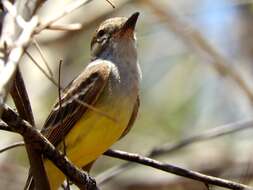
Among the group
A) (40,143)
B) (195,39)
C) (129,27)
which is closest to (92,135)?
(129,27)

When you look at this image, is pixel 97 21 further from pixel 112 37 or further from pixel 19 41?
pixel 19 41

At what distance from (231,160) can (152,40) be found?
1.59m

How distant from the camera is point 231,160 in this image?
7.03 meters

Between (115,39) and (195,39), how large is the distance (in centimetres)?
94

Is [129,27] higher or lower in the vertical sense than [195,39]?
higher

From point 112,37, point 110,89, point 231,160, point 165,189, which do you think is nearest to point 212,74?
point 231,160

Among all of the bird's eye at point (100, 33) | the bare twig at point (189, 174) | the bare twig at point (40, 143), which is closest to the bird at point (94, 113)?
the bird's eye at point (100, 33)

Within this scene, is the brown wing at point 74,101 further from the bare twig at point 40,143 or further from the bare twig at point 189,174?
the bare twig at point 40,143

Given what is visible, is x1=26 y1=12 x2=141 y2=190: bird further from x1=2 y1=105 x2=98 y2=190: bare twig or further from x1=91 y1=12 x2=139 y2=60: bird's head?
x1=2 y1=105 x2=98 y2=190: bare twig

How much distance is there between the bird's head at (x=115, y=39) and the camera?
16.2 feet

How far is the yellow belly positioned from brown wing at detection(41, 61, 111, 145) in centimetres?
6

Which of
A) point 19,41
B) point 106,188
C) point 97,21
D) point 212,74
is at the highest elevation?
point 19,41

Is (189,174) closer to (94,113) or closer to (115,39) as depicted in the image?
(94,113)

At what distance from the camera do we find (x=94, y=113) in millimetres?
4340
